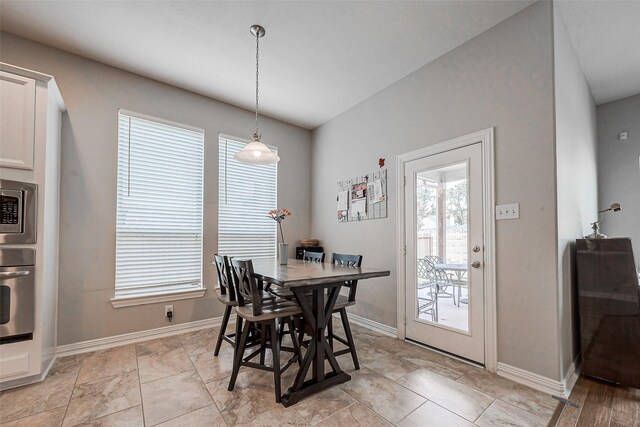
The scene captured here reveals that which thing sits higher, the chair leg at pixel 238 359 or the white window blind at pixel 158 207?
the white window blind at pixel 158 207

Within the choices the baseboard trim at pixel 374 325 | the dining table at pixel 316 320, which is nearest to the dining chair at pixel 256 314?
the dining table at pixel 316 320

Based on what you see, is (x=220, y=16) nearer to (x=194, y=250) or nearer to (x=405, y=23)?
(x=405, y=23)

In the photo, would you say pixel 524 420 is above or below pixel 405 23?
below

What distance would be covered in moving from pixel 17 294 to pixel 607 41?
5463mm

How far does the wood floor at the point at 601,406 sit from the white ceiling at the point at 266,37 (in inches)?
119

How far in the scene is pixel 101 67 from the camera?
3.06 meters

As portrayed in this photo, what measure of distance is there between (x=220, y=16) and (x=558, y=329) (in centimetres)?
366

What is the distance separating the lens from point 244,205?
406 cm

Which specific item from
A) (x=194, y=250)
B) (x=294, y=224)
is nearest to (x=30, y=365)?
(x=194, y=250)

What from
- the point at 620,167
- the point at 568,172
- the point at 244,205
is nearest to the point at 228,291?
the point at 244,205

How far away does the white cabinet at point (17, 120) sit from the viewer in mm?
2135

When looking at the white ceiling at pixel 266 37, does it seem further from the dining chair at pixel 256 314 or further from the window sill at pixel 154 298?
the window sill at pixel 154 298

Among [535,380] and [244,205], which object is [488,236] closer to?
[535,380]

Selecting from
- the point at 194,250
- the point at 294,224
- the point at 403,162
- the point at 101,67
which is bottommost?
the point at 194,250
